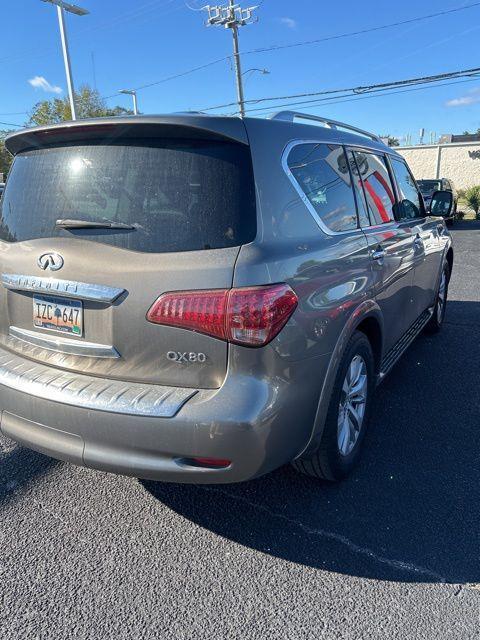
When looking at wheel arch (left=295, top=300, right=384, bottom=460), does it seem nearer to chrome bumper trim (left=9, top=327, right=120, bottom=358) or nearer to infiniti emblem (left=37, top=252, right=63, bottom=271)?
chrome bumper trim (left=9, top=327, right=120, bottom=358)

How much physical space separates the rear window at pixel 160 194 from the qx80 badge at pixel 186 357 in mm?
426

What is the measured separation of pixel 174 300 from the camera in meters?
2.01

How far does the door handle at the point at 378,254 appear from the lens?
9.89 feet

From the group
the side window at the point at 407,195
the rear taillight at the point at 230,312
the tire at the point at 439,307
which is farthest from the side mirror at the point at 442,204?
the rear taillight at the point at 230,312

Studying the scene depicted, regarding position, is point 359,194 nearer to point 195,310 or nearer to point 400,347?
point 400,347

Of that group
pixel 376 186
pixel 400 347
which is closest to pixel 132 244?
pixel 376 186

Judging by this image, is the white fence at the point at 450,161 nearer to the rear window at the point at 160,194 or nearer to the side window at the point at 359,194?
the side window at the point at 359,194

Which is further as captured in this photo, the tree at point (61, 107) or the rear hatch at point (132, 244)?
the tree at point (61, 107)

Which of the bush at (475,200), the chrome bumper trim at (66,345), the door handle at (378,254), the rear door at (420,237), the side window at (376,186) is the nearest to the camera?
the chrome bumper trim at (66,345)

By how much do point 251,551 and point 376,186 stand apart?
2548mm

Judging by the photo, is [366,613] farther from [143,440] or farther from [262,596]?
[143,440]

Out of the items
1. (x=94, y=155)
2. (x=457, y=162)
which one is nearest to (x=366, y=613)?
(x=94, y=155)

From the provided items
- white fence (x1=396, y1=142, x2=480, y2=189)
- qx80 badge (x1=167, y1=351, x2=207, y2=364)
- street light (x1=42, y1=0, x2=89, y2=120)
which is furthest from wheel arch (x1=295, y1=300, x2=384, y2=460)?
white fence (x1=396, y1=142, x2=480, y2=189)

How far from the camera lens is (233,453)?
201 cm
